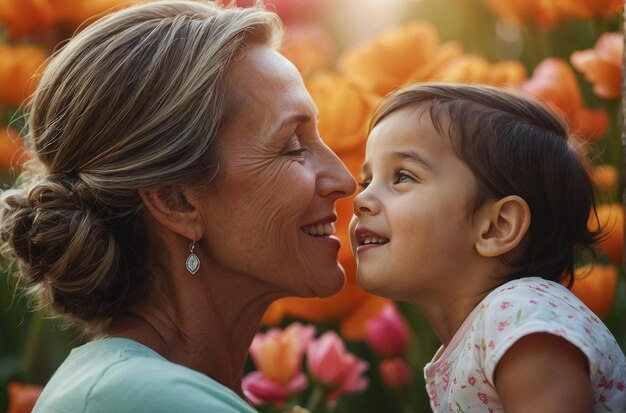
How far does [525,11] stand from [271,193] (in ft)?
3.29

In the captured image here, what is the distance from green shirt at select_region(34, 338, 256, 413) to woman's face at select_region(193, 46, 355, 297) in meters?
0.33

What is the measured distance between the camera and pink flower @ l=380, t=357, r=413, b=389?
249 cm

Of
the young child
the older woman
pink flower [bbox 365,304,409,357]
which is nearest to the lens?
the young child

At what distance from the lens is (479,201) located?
1.90 metres

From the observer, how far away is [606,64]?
7.42ft

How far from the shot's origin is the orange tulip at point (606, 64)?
226 centimetres

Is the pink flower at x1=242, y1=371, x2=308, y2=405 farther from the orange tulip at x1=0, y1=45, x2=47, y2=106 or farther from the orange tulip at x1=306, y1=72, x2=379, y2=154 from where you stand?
the orange tulip at x1=0, y1=45, x2=47, y2=106

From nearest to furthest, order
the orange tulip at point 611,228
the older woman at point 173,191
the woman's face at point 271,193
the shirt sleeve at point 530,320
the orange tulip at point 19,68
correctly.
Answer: the shirt sleeve at point 530,320 < the older woman at point 173,191 < the woman's face at point 271,193 < the orange tulip at point 611,228 < the orange tulip at point 19,68

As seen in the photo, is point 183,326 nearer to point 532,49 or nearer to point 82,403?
point 82,403

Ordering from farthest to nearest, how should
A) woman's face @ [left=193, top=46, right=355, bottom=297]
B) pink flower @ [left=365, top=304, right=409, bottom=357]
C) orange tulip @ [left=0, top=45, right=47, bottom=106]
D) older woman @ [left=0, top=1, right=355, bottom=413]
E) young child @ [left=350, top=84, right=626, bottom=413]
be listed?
orange tulip @ [left=0, top=45, right=47, bottom=106] < pink flower @ [left=365, top=304, right=409, bottom=357] < woman's face @ [left=193, top=46, right=355, bottom=297] < older woman @ [left=0, top=1, right=355, bottom=413] < young child @ [left=350, top=84, right=626, bottom=413]

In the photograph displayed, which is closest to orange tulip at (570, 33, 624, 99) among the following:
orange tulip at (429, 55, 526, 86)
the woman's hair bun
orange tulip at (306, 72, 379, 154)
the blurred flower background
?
the blurred flower background

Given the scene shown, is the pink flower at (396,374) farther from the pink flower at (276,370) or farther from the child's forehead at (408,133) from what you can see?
the child's forehead at (408,133)

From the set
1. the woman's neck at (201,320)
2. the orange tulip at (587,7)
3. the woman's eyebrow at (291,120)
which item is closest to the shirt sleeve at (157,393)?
the woman's neck at (201,320)

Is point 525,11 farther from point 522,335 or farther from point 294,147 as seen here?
point 522,335
